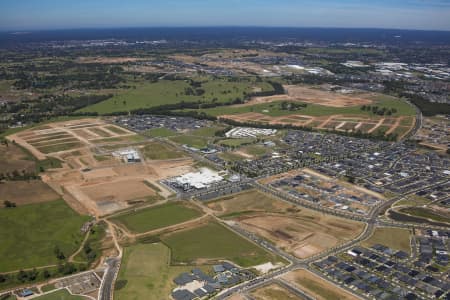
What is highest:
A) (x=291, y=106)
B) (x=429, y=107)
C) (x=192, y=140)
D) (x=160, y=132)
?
(x=429, y=107)

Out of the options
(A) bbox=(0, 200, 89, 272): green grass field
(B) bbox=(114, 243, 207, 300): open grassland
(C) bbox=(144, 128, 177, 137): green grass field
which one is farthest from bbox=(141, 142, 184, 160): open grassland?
(B) bbox=(114, 243, 207, 300): open grassland

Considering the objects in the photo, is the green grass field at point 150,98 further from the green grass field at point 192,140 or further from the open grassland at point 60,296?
the open grassland at point 60,296

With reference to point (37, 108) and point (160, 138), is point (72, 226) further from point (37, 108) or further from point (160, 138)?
point (37, 108)

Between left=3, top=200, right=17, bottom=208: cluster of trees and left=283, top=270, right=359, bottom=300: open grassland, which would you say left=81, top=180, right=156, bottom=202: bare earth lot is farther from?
left=283, top=270, right=359, bottom=300: open grassland

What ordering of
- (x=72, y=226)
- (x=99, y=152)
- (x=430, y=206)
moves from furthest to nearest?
(x=99, y=152)
(x=430, y=206)
(x=72, y=226)

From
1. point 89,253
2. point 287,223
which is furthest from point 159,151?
point 89,253

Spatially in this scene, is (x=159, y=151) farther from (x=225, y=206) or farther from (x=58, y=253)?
(x=58, y=253)

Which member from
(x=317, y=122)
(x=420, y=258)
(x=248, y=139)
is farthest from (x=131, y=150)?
(x=420, y=258)
